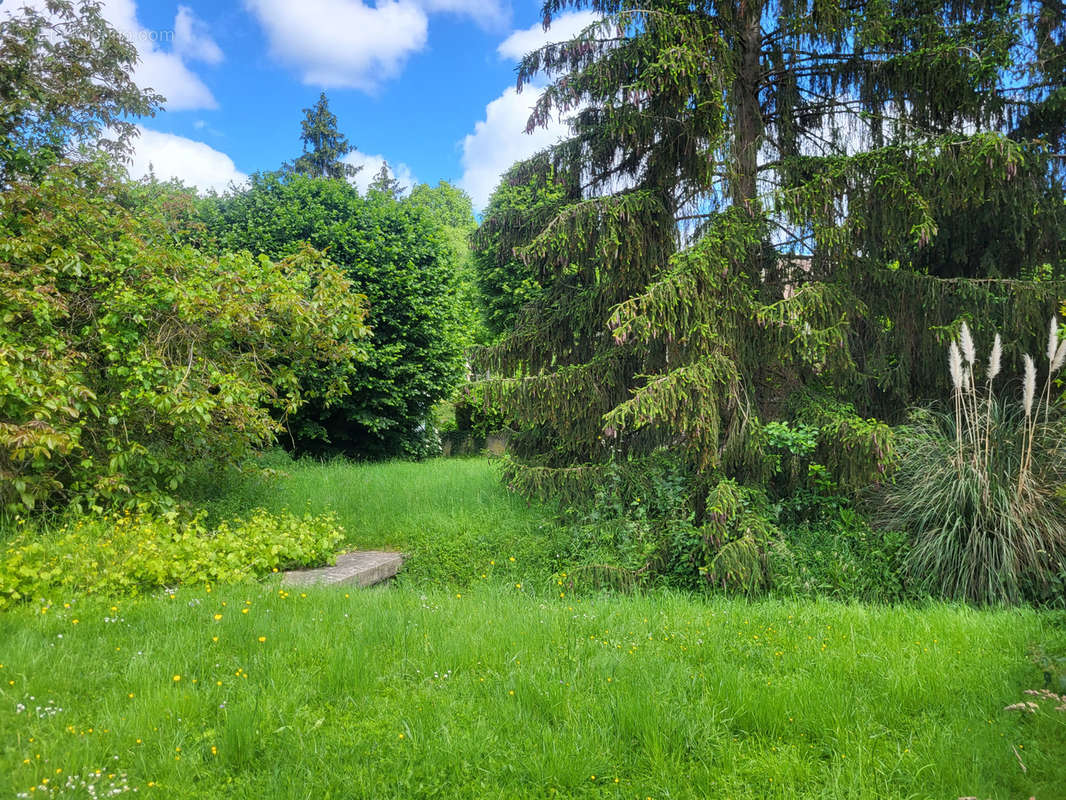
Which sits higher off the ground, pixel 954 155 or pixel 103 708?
pixel 954 155

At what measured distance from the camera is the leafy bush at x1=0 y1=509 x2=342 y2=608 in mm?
4195

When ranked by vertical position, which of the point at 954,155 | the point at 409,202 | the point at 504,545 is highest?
the point at 409,202

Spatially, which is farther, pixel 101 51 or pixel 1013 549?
pixel 101 51

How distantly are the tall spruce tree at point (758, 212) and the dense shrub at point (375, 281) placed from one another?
20.0ft

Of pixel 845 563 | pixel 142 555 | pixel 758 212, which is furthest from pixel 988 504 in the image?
pixel 142 555

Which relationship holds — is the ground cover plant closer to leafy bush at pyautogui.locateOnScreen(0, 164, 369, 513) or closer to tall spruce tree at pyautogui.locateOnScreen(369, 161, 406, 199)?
leafy bush at pyautogui.locateOnScreen(0, 164, 369, 513)

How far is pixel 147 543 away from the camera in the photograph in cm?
A: 472

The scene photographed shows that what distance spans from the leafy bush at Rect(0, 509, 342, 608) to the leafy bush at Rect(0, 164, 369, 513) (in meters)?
0.53

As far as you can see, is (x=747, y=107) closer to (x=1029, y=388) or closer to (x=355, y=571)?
(x=1029, y=388)

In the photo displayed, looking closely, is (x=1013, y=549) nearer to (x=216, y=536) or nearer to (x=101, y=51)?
(x=216, y=536)

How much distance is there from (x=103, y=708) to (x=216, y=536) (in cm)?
265

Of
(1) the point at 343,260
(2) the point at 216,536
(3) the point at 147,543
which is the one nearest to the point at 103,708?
(3) the point at 147,543

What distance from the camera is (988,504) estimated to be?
4.90 metres

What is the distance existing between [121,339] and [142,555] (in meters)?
2.06
